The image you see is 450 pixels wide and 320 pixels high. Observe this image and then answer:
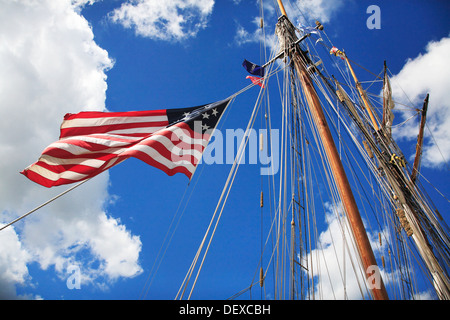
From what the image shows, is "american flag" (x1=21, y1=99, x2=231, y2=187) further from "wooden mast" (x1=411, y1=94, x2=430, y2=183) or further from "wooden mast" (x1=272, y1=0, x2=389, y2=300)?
"wooden mast" (x1=411, y1=94, x2=430, y2=183)

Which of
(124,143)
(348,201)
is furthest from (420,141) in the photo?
(124,143)

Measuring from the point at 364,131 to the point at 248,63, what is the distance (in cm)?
865

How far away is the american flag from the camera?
22.5 ft

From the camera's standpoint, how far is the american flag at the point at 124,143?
22.5 ft

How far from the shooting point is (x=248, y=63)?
46.0 feet

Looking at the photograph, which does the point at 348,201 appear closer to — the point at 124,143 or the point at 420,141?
the point at 124,143

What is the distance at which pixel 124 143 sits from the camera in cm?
732

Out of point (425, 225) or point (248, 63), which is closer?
point (248, 63)

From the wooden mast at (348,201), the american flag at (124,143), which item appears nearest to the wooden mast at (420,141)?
the wooden mast at (348,201)
